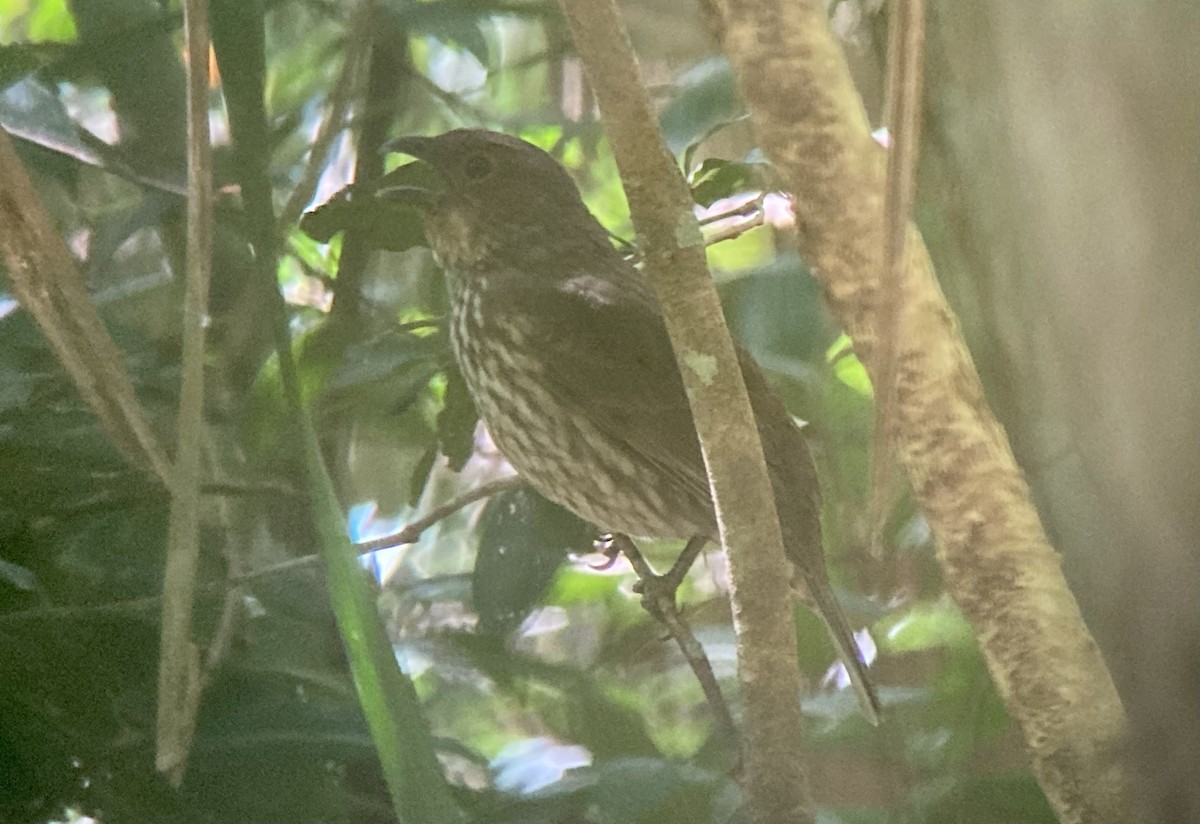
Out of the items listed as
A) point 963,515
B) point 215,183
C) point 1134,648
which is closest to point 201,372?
point 215,183

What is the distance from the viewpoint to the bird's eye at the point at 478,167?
1218 mm

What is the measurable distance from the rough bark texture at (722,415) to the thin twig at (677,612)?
0.14m

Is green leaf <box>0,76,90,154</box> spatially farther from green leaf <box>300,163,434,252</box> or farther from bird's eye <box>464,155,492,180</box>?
bird's eye <box>464,155,492,180</box>

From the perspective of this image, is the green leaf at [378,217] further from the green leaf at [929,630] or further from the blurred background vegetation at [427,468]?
the green leaf at [929,630]

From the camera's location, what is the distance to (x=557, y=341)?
1.21 meters

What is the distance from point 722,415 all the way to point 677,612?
14.8 inches

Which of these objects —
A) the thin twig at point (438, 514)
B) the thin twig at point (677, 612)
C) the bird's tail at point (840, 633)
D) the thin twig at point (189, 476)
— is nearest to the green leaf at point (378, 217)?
the thin twig at point (189, 476)

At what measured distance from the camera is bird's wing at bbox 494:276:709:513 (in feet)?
3.52

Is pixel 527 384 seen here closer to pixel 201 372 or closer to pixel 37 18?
pixel 201 372

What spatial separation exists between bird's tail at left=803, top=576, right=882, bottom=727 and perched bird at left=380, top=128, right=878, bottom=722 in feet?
0.54

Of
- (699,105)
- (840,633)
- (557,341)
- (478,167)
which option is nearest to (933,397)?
(840,633)

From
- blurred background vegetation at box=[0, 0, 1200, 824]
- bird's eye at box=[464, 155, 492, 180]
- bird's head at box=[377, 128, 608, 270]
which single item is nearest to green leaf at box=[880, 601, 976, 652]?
blurred background vegetation at box=[0, 0, 1200, 824]

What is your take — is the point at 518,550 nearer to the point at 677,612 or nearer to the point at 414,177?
the point at 677,612

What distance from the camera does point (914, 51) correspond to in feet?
2.19
